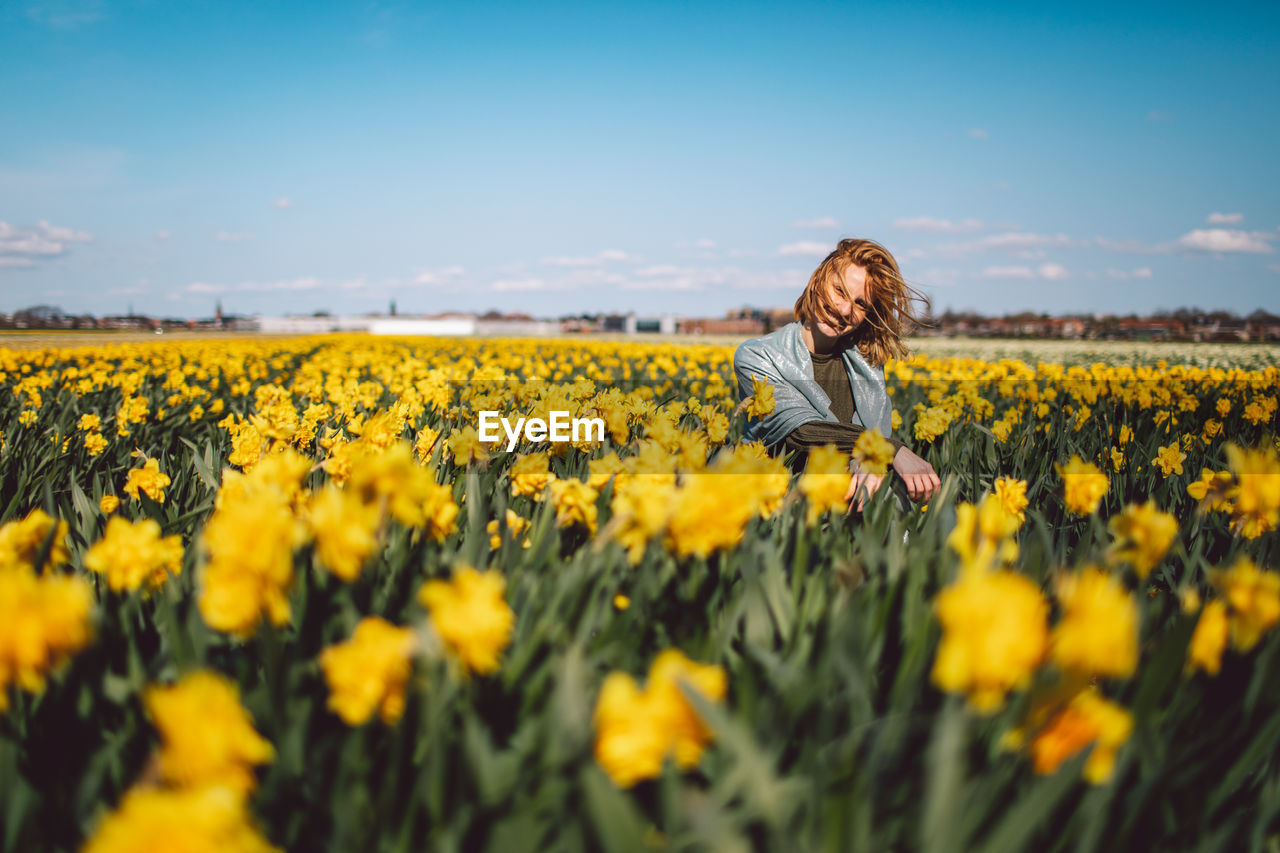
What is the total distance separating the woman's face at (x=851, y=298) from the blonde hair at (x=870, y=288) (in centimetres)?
2

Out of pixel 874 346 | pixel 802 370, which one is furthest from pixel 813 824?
pixel 874 346

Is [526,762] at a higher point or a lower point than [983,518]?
lower

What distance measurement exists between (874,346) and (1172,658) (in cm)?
310

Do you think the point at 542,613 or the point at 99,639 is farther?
the point at 542,613

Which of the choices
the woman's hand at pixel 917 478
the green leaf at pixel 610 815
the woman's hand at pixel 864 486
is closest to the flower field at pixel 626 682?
the green leaf at pixel 610 815

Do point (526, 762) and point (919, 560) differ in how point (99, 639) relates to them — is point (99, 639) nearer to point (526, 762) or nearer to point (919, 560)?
point (526, 762)

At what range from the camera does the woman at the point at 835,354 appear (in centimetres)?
325

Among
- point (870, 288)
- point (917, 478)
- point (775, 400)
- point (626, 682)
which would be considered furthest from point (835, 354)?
point (626, 682)

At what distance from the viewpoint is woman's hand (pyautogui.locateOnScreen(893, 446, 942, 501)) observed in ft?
8.29

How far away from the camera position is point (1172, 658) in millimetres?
1041

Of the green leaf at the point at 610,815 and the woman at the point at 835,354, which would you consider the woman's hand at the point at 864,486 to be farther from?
the green leaf at the point at 610,815

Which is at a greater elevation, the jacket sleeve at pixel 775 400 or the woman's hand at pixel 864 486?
the jacket sleeve at pixel 775 400

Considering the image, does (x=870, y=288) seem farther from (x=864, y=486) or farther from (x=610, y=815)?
(x=610, y=815)

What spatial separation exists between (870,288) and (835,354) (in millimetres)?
521
